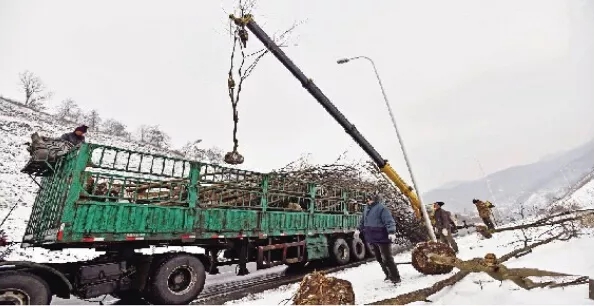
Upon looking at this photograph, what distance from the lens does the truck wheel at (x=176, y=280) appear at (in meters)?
5.69

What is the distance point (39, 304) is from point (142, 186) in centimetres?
230

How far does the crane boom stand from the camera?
10578mm

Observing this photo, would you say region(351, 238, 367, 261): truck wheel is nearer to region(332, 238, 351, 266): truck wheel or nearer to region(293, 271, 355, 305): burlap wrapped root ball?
region(332, 238, 351, 266): truck wheel

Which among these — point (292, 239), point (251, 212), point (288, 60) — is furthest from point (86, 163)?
point (288, 60)

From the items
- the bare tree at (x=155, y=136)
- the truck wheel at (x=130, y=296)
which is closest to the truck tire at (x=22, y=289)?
the truck wheel at (x=130, y=296)

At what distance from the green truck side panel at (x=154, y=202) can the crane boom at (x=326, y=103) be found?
12.3 feet

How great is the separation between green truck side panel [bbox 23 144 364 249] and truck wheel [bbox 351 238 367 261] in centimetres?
192

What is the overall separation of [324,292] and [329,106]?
9.09 meters

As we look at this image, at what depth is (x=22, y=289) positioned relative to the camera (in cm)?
421

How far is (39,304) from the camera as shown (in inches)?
169

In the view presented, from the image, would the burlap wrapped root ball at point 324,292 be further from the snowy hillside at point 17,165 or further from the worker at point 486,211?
the snowy hillside at point 17,165

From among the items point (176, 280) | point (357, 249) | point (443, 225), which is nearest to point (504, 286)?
point (176, 280)

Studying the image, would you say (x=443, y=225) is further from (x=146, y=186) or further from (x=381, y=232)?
(x=146, y=186)

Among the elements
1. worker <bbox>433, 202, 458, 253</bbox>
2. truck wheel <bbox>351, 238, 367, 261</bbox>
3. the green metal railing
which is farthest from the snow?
worker <bbox>433, 202, 458, 253</bbox>
